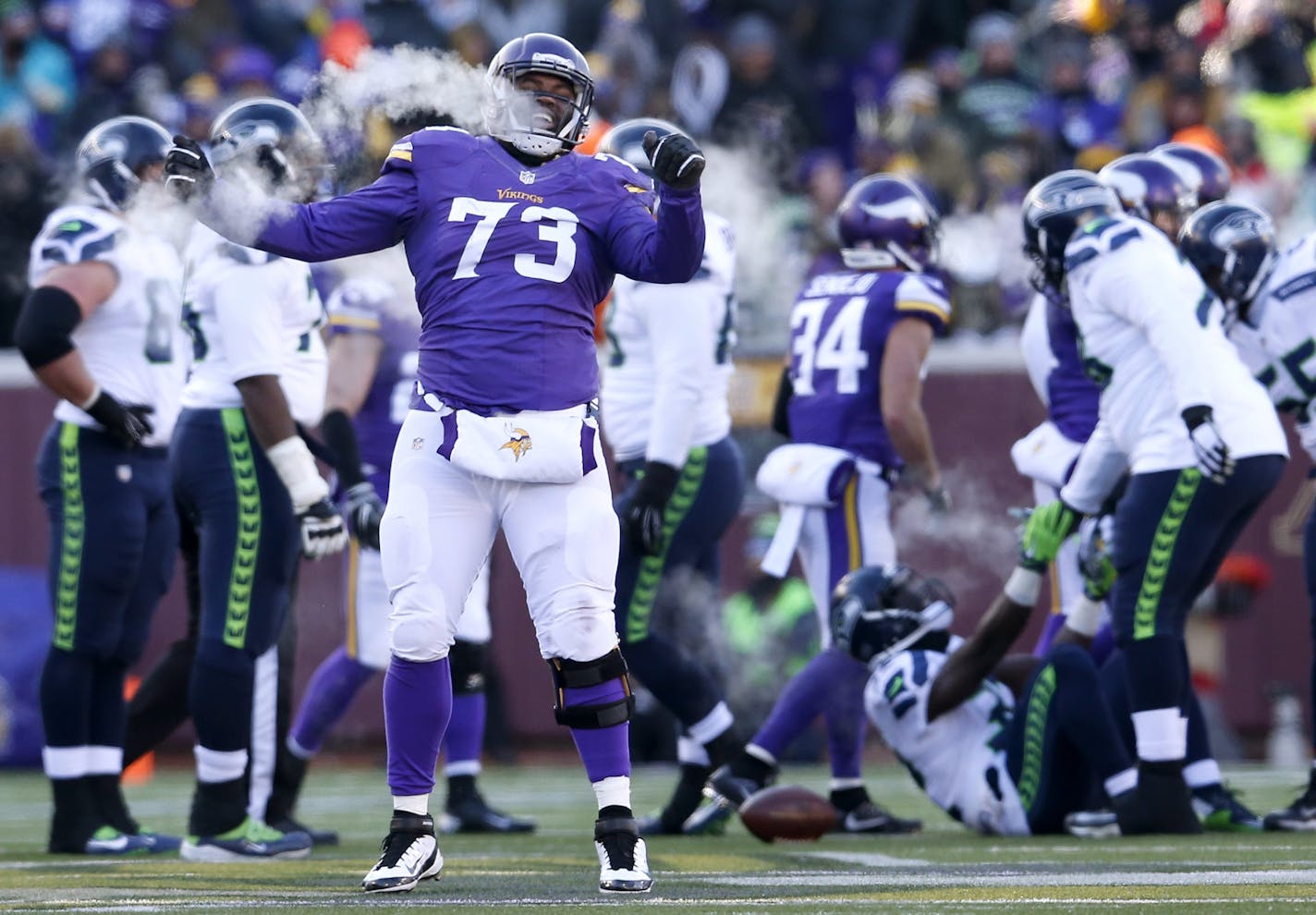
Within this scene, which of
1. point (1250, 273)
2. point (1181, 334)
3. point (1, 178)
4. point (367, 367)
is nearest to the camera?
point (1181, 334)

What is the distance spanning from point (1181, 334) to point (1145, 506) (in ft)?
1.68

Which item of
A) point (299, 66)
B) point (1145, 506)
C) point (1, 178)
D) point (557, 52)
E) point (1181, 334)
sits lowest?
point (1145, 506)

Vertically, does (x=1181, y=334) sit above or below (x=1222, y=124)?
below

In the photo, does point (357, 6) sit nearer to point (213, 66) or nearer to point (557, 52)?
point (213, 66)

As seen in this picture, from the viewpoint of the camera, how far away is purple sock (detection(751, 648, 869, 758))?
7.25 meters

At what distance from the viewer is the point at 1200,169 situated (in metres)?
7.86

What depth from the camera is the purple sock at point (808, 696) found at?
7.25m

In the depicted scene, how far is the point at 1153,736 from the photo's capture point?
6617mm

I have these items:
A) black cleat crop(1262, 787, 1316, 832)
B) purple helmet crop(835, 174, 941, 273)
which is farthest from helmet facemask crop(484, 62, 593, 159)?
black cleat crop(1262, 787, 1316, 832)

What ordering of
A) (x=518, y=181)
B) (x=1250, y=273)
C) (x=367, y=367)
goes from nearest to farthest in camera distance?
(x=518, y=181)
(x=1250, y=273)
(x=367, y=367)

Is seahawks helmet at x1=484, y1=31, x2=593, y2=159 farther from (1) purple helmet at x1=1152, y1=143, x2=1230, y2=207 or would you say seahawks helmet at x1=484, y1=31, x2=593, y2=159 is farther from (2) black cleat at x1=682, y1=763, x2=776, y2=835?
(1) purple helmet at x1=1152, y1=143, x2=1230, y2=207

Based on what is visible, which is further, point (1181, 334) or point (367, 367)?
point (367, 367)

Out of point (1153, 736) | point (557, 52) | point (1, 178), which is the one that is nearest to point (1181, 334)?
point (1153, 736)

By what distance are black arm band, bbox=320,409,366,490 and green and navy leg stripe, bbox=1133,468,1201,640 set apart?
252 centimetres
